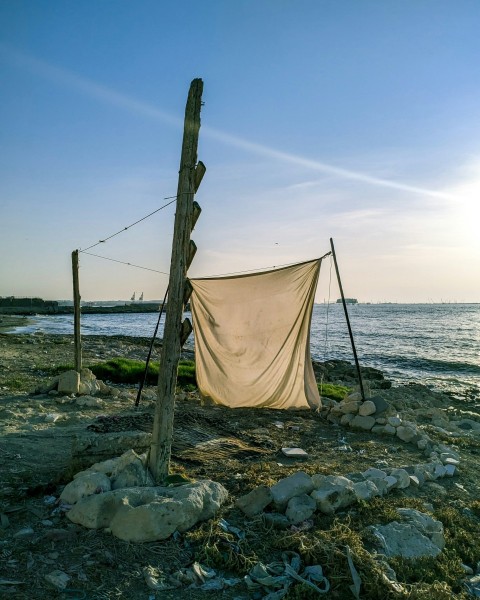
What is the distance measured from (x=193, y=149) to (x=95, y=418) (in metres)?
5.19

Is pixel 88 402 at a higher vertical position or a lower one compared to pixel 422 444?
higher

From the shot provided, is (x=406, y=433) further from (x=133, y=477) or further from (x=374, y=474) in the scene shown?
(x=133, y=477)

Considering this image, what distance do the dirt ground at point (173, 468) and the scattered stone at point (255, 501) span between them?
0.08m

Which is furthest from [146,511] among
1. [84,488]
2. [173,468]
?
[173,468]

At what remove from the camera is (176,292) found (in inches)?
196

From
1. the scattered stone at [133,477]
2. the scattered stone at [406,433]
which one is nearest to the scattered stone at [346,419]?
the scattered stone at [406,433]

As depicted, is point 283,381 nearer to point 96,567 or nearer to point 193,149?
point 193,149

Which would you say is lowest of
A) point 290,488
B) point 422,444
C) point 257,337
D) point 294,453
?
point 422,444

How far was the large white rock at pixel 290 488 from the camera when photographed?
4.46 meters

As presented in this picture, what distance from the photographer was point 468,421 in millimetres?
11453

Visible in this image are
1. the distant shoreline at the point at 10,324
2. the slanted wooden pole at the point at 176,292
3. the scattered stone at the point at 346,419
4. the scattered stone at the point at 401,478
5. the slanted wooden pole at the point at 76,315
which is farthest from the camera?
the distant shoreline at the point at 10,324

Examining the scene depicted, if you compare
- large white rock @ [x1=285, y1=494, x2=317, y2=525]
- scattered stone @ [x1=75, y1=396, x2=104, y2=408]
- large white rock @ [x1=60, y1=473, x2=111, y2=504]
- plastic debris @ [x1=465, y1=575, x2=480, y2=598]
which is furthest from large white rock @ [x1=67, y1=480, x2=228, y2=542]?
scattered stone @ [x1=75, y1=396, x2=104, y2=408]

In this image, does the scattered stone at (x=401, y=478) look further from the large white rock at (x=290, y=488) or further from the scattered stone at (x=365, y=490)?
the large white rock at (x=290, y=488)

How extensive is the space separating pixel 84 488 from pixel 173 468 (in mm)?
1422
